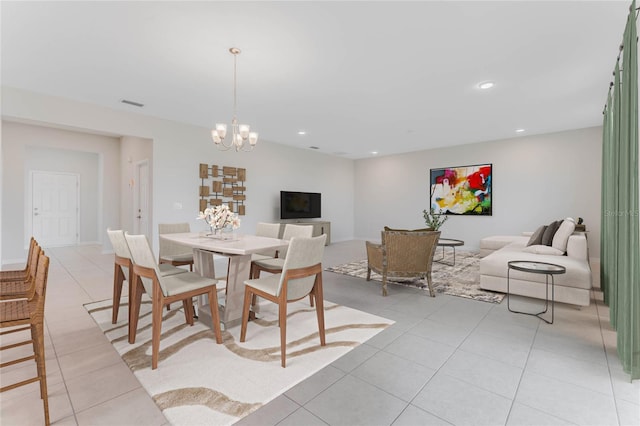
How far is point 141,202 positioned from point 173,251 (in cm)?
310

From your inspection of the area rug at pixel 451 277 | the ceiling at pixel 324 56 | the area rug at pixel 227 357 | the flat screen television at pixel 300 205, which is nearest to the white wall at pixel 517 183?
the ceiling at pixel 324 56

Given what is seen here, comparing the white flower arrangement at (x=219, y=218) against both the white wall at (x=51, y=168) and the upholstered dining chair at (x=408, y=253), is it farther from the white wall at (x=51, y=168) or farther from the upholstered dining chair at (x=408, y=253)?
the white wall at (x=51, y=168)

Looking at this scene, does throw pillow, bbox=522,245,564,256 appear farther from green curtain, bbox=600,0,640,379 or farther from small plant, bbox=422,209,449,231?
green curtain, bbox=600,0,640,379

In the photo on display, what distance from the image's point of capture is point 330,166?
891 centimetres

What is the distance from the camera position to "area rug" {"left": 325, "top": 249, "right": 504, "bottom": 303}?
376 cm

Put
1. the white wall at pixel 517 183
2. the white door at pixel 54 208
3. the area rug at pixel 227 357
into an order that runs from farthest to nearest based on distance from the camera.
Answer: the white door at pixel 54 208, the white wall at pixel 517 183, the area rug at pixel 227 357

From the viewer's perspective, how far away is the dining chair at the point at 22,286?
190cm

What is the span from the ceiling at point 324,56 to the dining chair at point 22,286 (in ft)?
6.44

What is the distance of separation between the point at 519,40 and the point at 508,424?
10.3ft

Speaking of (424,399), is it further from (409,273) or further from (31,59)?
(31,59)

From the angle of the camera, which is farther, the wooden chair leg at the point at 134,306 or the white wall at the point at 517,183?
the white wall at the point at 517,183

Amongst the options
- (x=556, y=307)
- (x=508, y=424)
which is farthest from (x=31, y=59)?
(x=556, y=307)

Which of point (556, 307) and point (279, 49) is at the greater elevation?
point (279, 49)

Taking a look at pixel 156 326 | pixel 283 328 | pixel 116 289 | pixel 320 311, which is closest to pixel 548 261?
pixel 320 311
